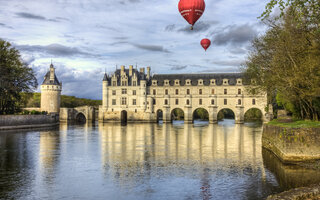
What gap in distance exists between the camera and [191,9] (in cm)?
2284

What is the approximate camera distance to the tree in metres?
46.9

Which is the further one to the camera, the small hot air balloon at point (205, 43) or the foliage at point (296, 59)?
the small hot air balloon at point (205, 43)

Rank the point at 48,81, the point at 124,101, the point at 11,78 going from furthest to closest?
1. the point at 48,81
2. the point at 124,101
3. the point at 11,78

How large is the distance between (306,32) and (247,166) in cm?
833

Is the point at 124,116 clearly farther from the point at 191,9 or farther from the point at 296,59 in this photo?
the point at 296,59

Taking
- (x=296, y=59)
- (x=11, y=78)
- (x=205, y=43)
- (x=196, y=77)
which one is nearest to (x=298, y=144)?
(x=296, y=59)

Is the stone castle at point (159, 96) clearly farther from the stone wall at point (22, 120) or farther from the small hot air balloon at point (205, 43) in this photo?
the small hot air balloon at point (205, 43)

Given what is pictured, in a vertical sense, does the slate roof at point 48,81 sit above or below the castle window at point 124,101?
above

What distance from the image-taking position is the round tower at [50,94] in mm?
76000

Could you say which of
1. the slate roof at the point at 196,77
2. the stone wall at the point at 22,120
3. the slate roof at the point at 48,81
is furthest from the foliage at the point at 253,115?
the stone wall at the point at 22,120

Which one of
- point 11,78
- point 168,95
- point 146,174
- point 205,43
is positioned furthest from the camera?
point 168,95

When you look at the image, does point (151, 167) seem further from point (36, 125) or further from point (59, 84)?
point (59, 84)

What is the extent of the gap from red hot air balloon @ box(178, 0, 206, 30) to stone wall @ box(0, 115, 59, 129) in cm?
3333

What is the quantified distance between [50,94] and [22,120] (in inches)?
1052
